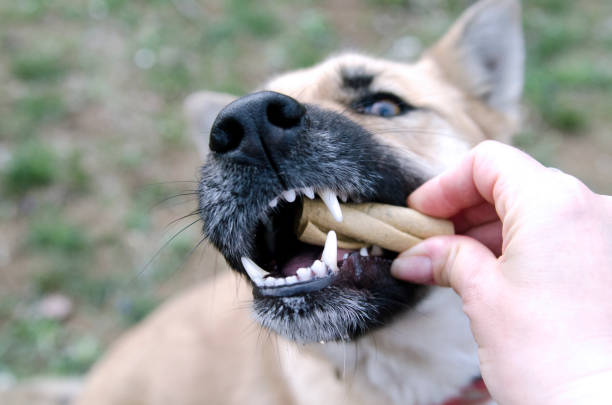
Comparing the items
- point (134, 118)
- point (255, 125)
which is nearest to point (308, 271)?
point (255, 125)

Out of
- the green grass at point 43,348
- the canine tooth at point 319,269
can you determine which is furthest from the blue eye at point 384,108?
the green grass at point 43,348

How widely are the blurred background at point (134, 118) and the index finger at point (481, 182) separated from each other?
2.18 m

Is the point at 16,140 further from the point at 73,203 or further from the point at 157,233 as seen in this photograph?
the point at 157,233

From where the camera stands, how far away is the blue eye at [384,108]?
2.23 metres

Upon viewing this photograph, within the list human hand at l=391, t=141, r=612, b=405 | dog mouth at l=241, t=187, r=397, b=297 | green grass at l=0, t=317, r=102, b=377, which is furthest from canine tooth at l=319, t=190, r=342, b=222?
green grass at l=0, t=317, r=102, b=377

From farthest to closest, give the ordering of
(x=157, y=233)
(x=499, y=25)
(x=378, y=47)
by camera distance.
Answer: (x=378, y=47)
(x=157, y=233)
(x=499, y=25)

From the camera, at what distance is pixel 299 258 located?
5.54ft

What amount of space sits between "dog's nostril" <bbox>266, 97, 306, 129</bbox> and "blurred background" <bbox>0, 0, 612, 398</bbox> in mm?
2102

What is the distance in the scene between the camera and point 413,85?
7.73 ft

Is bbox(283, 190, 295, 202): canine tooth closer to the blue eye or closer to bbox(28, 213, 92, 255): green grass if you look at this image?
the blue eye

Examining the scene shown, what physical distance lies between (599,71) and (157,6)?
5.21 meters

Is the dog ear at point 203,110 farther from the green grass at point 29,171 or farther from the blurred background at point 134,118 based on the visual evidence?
the green grass at point 29,171

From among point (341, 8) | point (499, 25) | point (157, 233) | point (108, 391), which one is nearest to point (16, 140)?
point (157, 233)

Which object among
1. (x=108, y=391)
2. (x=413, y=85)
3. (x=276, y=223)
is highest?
(x=413, y=85)
